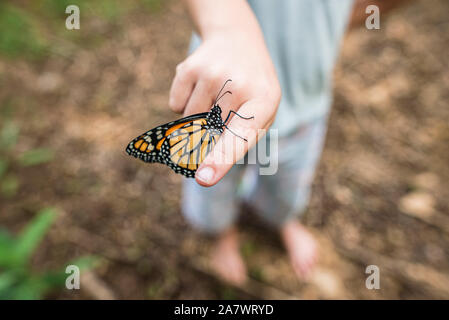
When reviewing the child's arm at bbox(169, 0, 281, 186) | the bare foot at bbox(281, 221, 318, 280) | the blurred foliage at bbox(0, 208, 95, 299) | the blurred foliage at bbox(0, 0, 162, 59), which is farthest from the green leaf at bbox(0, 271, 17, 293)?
the blurred foliage at bbox(0, 0, 162, 59)

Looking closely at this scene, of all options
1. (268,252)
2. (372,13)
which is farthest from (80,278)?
(372,13)

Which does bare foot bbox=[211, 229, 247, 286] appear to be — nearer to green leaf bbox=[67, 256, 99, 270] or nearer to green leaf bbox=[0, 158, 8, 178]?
green leaf bbox=[67, 256, 99, 270]

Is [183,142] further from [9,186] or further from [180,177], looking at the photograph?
[9,186]

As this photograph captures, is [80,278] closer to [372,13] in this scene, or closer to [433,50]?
[372,13]

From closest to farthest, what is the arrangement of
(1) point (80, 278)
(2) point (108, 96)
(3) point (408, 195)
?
(1) point (80, 278) < (3) point (408, 195) < (2) point (108, 96)

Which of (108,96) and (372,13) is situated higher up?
(108,96)
